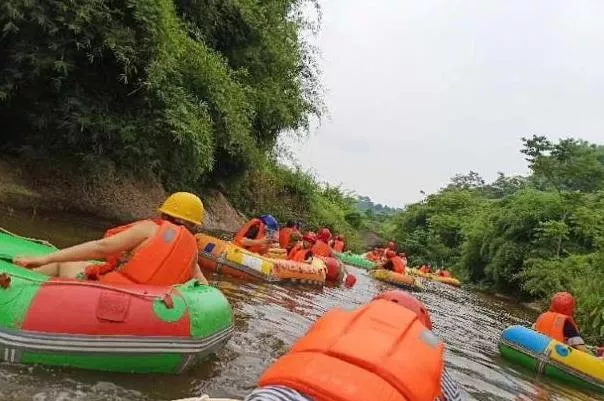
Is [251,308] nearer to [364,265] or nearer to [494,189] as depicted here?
[364,265]

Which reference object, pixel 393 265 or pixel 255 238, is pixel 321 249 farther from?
pixel 393 265

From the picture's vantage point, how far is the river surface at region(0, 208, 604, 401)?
392 centimetres

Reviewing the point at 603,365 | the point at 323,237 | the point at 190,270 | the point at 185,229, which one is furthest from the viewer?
the point at 323,237

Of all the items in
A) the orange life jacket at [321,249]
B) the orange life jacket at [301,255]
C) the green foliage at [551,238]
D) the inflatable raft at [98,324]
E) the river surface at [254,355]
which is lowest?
the river surface at [254,355]

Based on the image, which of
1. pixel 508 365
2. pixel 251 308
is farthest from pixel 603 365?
pixel 251 308

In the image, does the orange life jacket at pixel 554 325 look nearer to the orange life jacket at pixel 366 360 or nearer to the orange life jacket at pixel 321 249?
the orange life jacket at pixel 366 360

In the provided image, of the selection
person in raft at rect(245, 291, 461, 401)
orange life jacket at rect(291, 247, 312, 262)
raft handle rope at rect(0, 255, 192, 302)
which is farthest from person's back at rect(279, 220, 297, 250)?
person in raft at rect(245, 291, 461, 401)

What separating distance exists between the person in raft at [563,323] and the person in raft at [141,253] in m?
5.21

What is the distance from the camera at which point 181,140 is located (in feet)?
41.1

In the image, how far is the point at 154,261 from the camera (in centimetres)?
469

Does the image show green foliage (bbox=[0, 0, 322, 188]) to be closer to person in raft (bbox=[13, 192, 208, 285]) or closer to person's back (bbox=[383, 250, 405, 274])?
person's back (bbox=[383, 250, 405, 274])

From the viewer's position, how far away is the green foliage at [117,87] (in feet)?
37.4

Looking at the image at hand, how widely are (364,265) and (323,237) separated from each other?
21.7ft

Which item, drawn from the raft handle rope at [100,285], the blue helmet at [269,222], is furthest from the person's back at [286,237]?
the raft handle rope at [100,285]
